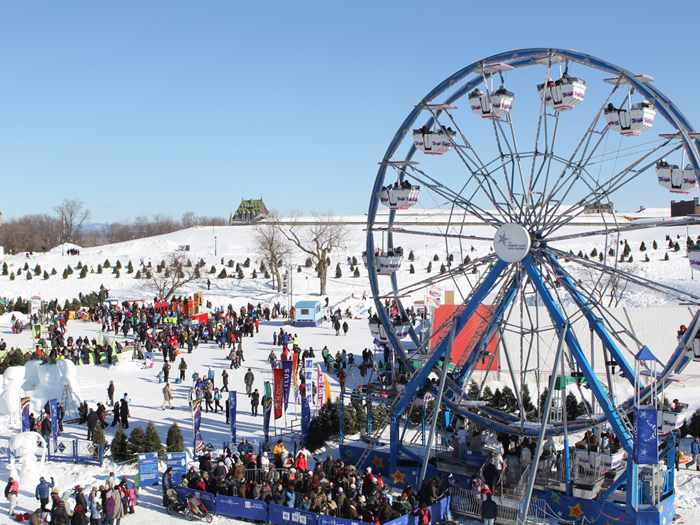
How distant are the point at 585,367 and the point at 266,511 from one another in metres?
6.81

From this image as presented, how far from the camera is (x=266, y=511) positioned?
17750 mm

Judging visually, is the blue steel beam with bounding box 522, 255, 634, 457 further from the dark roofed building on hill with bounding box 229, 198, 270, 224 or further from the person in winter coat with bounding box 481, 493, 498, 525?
the dark roofed building on hill with bounding box 229, 198, 270, 224

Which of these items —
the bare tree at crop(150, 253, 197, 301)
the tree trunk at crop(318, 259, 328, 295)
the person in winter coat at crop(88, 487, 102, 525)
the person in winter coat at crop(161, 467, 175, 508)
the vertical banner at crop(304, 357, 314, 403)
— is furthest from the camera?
the tree trunk at crop(318, 259, 328, 295)

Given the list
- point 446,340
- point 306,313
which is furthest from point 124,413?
point 306,313

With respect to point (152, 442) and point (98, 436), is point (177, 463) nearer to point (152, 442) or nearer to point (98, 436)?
point (152, 442)

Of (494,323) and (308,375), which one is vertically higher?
(494,323)

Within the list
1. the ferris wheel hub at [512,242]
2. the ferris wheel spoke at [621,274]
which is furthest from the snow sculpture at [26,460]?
the ferris wheel spoke at [621,274]

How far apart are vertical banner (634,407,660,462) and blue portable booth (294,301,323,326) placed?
96.6 ft

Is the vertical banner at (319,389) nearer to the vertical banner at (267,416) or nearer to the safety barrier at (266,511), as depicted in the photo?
the vertical banner at (267,416)

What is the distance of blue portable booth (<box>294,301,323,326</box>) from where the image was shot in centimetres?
4516

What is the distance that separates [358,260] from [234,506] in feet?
175

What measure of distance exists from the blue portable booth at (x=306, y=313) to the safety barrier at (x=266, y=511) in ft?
87.5

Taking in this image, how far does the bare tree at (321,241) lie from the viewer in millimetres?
57541

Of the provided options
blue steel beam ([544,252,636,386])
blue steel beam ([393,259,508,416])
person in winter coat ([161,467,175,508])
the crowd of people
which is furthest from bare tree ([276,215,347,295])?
blue steel beam ([544,252,636,386])
